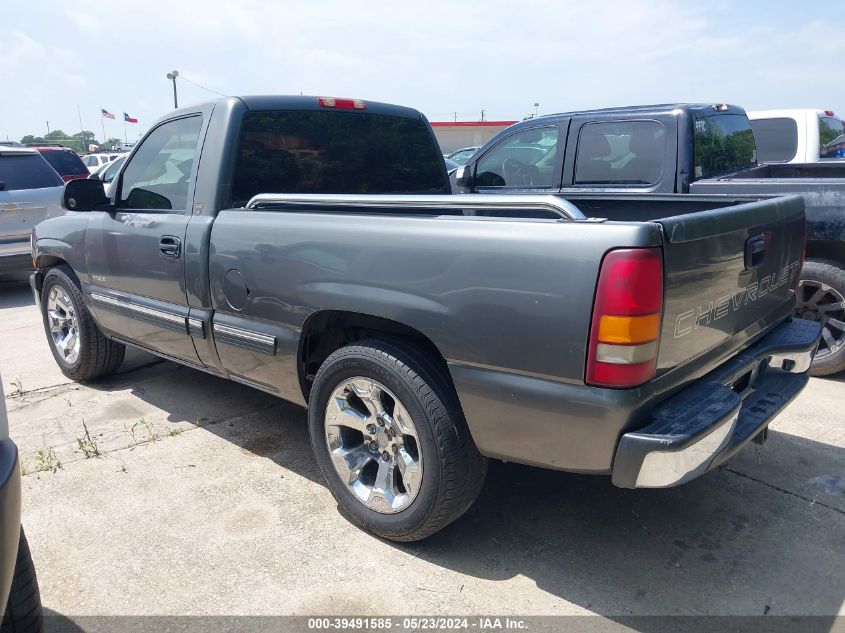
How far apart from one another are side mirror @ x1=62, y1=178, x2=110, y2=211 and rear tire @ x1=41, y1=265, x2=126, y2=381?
2.41ft

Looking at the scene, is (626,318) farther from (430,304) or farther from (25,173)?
(25,173)

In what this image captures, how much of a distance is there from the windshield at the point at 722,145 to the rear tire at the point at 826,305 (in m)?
1.05

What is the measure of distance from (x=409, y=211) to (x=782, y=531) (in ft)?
7.17

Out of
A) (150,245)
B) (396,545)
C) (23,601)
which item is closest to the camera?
(23,601)

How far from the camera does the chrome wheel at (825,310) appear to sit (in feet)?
14.9

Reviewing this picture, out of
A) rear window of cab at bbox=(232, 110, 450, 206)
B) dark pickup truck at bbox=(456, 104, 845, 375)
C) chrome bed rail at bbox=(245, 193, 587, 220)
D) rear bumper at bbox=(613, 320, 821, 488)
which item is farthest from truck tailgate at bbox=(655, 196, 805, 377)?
rear window of cab at bbox=(232, 110, 450, 206)

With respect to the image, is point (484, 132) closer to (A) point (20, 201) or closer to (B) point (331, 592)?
(A) point (20, 201)

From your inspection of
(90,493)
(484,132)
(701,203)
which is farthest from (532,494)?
(484,132)

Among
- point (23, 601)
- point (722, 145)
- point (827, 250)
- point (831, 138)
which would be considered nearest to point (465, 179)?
point (722, 145)

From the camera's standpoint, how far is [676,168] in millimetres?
4922

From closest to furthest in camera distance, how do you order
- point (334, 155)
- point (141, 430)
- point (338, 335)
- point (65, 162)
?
point (338, 335)
point (334, 155)
point (141, 430)
point (65, 162)

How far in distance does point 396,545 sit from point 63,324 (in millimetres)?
3416

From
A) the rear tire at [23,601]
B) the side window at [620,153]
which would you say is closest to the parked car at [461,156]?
the side window at [620,153]

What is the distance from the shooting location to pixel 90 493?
3248 millimetres
